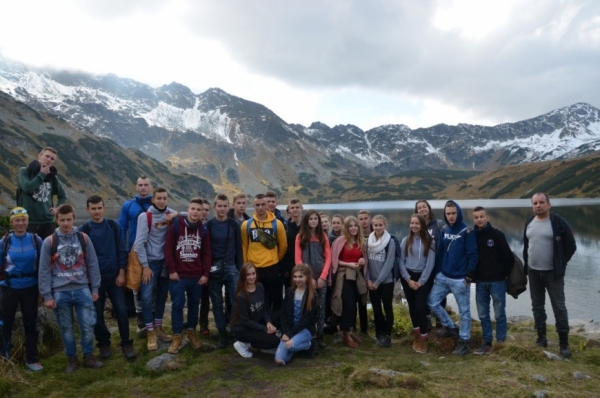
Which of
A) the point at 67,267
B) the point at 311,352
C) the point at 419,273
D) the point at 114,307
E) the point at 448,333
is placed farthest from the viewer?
the point at 448,333

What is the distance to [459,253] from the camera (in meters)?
7.96

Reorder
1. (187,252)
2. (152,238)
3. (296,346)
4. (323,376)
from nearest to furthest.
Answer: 1. (323,376)
2. (296,346)
3. (187,252)
4. (152,238)

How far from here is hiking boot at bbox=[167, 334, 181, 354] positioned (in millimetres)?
7438

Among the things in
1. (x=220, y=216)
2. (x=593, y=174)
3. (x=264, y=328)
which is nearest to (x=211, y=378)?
(x=264, y=328)

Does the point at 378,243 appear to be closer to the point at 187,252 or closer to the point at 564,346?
the point at 187,252

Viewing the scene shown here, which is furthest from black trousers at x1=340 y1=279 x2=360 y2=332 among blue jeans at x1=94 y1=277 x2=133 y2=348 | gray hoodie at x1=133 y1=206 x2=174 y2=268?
blue jeans at x1=94 y1=277 x2=133 y2=348

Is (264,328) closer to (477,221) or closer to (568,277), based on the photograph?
(477,221)

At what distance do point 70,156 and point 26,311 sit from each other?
17063 cm

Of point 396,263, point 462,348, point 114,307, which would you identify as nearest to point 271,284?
point 396,263

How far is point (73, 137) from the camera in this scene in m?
170

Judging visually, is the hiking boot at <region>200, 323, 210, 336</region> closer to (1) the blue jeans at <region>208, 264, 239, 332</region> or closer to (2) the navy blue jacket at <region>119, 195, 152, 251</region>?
(1) the blue jeans at <region>208, 264, 239, 332</region>

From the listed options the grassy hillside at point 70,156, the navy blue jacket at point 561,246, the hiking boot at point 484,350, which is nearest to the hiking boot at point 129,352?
the hiking boot at point 484,350

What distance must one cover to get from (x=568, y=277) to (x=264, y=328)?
28.8m

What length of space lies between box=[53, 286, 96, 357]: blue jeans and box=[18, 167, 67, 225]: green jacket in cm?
196
